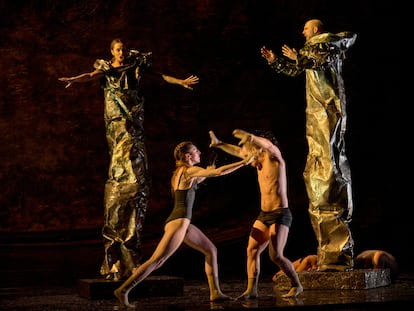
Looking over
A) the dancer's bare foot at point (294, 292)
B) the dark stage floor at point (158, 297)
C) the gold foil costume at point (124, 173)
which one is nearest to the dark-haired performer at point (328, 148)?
the dark stage floor at point (158, 297)

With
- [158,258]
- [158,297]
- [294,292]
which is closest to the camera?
[158,258]

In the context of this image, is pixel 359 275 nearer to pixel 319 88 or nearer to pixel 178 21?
pixel 319 88

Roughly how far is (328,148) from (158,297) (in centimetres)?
220

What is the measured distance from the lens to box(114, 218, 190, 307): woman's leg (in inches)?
265

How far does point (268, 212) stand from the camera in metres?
7.17

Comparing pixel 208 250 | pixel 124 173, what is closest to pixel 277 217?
pixel 208 250

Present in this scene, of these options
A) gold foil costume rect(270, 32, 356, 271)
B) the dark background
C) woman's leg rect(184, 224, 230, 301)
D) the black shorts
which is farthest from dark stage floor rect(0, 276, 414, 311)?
the dark background

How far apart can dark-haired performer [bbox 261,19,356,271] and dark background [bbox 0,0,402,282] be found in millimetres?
2888

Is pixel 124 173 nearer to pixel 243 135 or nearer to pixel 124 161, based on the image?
pixel 124 161

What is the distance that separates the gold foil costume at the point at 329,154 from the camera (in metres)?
7.98

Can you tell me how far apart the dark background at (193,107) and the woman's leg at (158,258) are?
12.8 feet

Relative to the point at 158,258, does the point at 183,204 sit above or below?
above

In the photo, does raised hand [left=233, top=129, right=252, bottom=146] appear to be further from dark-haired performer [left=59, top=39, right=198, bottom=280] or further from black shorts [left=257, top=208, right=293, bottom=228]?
dark-haired performer [left=59, top=39, right=198, bottom=280]

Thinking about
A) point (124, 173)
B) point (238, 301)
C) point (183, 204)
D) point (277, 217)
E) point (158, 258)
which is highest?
point (124, 173)
